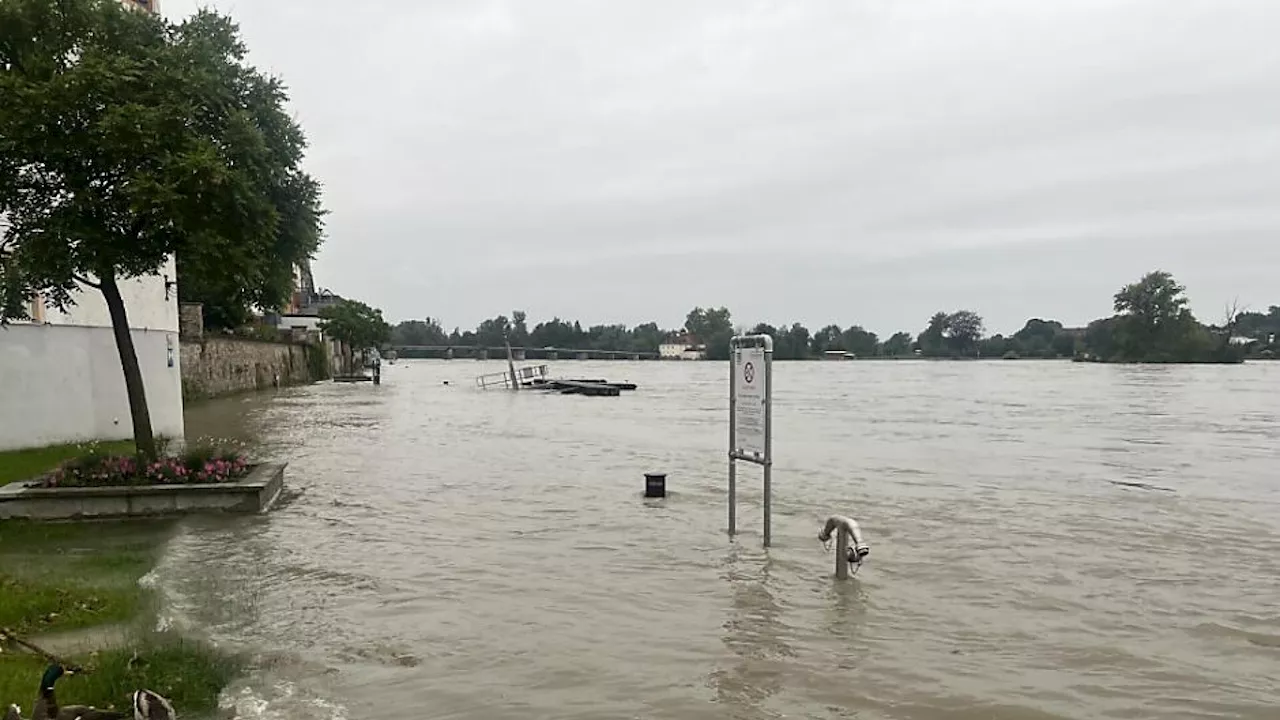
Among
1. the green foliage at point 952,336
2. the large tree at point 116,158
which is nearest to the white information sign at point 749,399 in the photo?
the large tree at point 116,158

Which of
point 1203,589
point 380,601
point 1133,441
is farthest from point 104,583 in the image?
point 1133,441

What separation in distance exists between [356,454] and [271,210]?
444 inches

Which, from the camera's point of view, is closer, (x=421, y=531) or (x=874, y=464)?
(x=421, y=531)

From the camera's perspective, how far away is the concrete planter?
40.4 ft

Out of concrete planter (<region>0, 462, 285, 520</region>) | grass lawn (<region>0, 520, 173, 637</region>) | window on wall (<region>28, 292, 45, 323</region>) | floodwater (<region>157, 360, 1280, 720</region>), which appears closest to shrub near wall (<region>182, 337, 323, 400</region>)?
floodwater (<region>157, 360, 1280, 720</region>)

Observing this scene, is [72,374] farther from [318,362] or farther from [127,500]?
[318,362]

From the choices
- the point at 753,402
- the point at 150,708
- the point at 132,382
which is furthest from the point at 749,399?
the point at 132,382

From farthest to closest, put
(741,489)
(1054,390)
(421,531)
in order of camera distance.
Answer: (1054,390) < (741,489) < (421,531)

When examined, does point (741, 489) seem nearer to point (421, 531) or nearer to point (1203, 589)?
point (421, 531)

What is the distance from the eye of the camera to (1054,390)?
224 ft

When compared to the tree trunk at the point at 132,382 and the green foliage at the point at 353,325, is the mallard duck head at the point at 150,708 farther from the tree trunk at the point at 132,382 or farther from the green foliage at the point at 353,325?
the green foliage at the point at 353,325

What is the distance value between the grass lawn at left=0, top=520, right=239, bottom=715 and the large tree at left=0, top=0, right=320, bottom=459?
105 inches

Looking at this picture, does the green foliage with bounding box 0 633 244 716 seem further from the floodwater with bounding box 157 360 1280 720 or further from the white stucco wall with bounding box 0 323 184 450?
the white stucco wall with bounding box 0 323 184 450

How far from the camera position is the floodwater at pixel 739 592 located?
24.1ft
